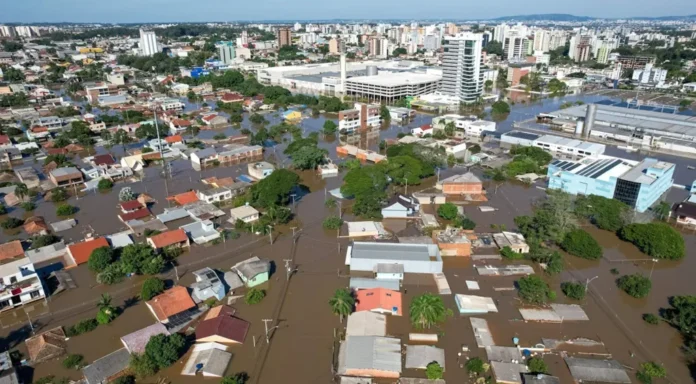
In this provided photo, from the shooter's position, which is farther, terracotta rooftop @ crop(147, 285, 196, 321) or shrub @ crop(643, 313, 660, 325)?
shrub @ crop(643, 313, 660, 325)

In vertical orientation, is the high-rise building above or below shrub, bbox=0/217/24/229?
above

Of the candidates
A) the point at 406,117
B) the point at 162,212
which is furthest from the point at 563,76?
the point at 162,212

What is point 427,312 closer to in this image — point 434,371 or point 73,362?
point 434,371

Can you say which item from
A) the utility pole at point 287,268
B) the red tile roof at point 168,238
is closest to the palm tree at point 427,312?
the utility pole at point 287,268

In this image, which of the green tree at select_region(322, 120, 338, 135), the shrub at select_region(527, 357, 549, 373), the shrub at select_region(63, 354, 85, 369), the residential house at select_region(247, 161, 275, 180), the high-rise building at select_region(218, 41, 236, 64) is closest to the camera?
the shrub at select_region(527, 357, 549, 373)

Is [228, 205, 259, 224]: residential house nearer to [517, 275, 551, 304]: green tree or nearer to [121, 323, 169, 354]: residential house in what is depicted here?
[121, 323, 169, 354]: residential house

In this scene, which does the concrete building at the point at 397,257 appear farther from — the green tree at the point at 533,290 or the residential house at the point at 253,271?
the residential house at the point at 253,271

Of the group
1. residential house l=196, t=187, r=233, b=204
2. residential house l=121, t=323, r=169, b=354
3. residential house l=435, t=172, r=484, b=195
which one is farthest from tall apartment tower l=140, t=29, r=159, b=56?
residential house l=121, t=323, r=169, b=354

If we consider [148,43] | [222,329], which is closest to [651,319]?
[222,329]
